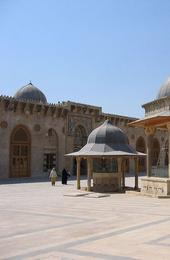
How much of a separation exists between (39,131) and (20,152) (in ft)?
7.17

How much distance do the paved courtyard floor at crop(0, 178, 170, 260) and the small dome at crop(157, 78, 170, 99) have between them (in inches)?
709

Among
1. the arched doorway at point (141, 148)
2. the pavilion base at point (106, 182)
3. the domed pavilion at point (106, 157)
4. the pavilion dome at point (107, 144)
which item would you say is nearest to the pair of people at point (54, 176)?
the domed pavilion at point (106, 157)

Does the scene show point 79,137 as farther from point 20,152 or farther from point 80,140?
point 20,152

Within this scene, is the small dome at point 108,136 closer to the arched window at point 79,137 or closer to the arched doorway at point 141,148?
the arched window at point 79,137

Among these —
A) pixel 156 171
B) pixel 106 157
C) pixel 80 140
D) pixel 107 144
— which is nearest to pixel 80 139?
pixel 80 140

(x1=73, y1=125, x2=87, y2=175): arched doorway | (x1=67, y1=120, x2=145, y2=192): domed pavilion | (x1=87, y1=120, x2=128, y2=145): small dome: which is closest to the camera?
(x1=67, y1=120, x2=145, y2=192): domed pavilion

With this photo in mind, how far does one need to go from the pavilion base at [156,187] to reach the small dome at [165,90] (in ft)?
48.0

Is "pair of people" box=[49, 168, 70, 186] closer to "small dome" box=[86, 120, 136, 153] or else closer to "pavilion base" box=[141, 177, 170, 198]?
"small dome" box=[86, 120, 136, 153]

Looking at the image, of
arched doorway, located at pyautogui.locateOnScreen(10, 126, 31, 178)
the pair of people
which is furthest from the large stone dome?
arched doorway, located at pyautogui.locateOnScreen(10, 126, 31, 178)

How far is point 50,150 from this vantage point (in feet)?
93.1

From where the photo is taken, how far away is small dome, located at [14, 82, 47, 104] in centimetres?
3200

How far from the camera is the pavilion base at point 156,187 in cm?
1393

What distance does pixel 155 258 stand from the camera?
541 cm

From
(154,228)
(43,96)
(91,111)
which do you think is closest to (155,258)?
(154,228)
